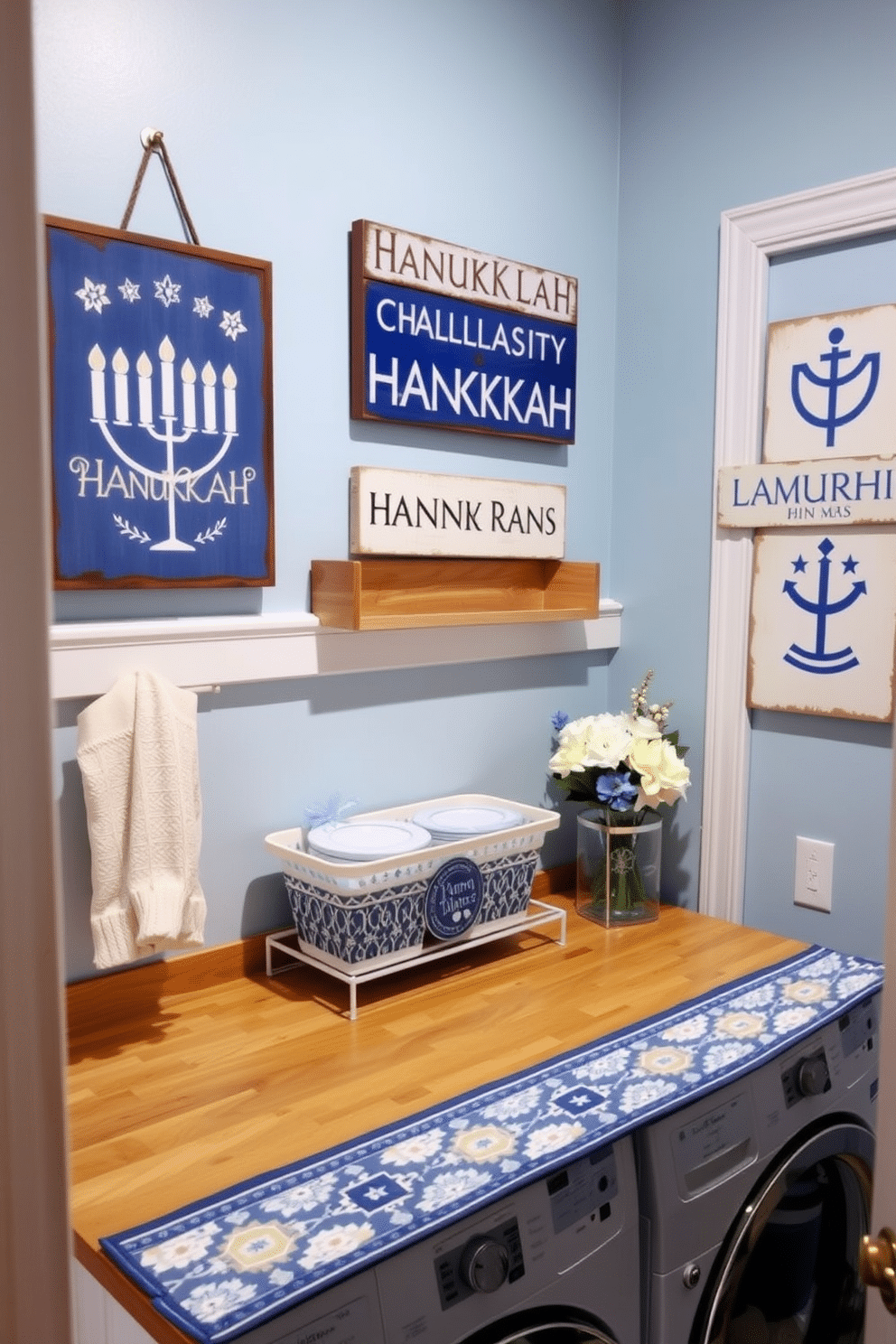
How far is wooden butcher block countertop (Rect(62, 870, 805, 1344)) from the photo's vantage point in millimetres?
1168

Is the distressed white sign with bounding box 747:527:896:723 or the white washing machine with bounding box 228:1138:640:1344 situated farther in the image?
the distressed white sign with bounding box 747:527:896:723

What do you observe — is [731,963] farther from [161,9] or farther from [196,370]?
[161,9]

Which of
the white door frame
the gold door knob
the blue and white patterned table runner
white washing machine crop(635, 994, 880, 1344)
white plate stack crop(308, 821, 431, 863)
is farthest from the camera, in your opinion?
the white door frame

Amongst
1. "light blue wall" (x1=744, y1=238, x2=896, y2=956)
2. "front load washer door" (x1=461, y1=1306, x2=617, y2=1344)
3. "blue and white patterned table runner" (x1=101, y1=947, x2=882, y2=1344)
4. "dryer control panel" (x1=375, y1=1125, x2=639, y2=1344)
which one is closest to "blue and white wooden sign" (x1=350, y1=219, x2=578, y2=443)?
"light blue wall" (x1=744, y1=238, x2=896, y2=956)

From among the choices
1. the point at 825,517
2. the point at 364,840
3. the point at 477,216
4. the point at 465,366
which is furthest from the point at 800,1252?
the point at 477,216

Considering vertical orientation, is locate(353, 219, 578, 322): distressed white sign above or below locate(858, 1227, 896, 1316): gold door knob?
above

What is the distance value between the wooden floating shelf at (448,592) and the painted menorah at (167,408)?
0.23m

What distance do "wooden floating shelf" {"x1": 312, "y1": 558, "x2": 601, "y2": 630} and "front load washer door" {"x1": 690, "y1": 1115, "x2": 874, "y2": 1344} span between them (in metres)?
0.88

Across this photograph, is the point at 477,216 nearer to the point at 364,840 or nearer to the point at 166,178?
the point at 166,178

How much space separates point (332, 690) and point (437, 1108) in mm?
675

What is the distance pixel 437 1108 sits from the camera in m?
1.26

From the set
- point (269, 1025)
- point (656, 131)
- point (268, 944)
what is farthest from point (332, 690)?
point (656, 131)

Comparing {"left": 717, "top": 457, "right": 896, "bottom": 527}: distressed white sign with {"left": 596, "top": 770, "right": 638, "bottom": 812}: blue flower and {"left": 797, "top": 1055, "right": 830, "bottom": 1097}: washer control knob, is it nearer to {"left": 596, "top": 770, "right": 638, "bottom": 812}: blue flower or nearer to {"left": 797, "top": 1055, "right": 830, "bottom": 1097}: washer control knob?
{"left": 596, "top": 770, "right": 638, "bottom": 812}: blue flower

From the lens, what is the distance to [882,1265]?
0.74 metres
